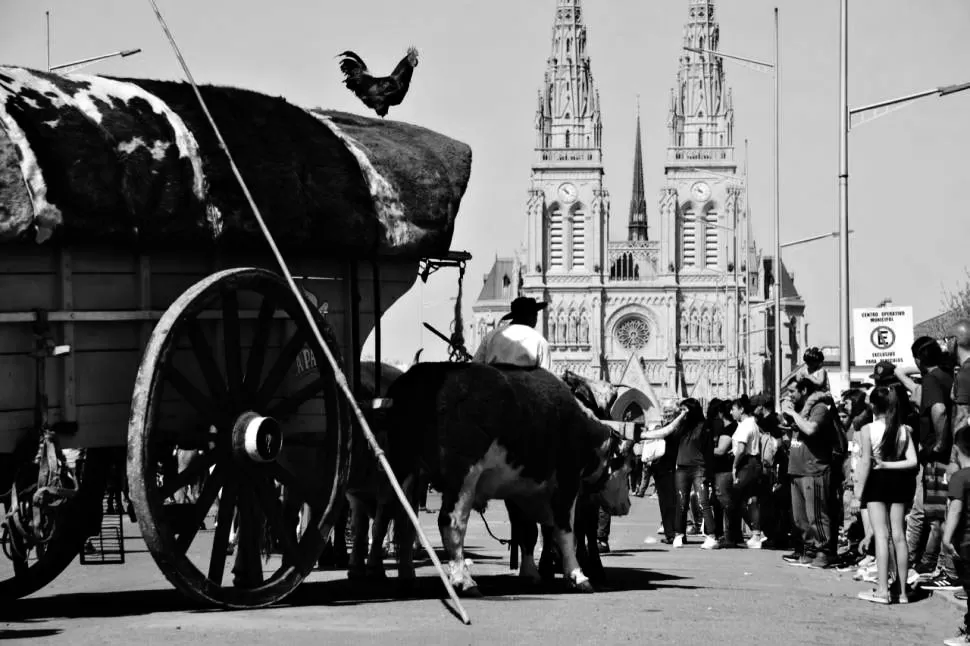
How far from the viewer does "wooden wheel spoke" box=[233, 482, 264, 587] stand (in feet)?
39.1

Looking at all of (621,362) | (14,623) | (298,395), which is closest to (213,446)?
(298,395)

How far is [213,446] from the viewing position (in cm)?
1192

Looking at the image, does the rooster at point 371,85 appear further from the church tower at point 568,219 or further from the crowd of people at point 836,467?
the church tower at point 568,219

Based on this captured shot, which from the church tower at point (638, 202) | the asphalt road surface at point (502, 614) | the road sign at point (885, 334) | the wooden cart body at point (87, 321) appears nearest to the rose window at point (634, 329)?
the church tower at point (638, 202)

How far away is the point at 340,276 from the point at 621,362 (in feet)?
440

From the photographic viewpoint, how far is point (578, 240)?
148 m

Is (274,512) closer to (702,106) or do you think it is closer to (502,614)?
(502,614)

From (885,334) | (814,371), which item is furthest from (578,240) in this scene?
(814,371)

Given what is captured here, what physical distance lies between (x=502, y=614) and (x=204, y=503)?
1.97m

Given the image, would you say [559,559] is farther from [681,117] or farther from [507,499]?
[681,117]

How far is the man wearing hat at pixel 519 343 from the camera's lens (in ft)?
47.4

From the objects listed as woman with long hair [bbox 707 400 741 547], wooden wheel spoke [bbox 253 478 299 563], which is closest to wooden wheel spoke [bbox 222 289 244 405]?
wooden wheel spoke [bbox 253 478 299 563]

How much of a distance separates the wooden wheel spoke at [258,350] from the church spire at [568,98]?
447 feet

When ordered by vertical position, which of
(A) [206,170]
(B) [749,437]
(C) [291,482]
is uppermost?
(A) [206,170]
